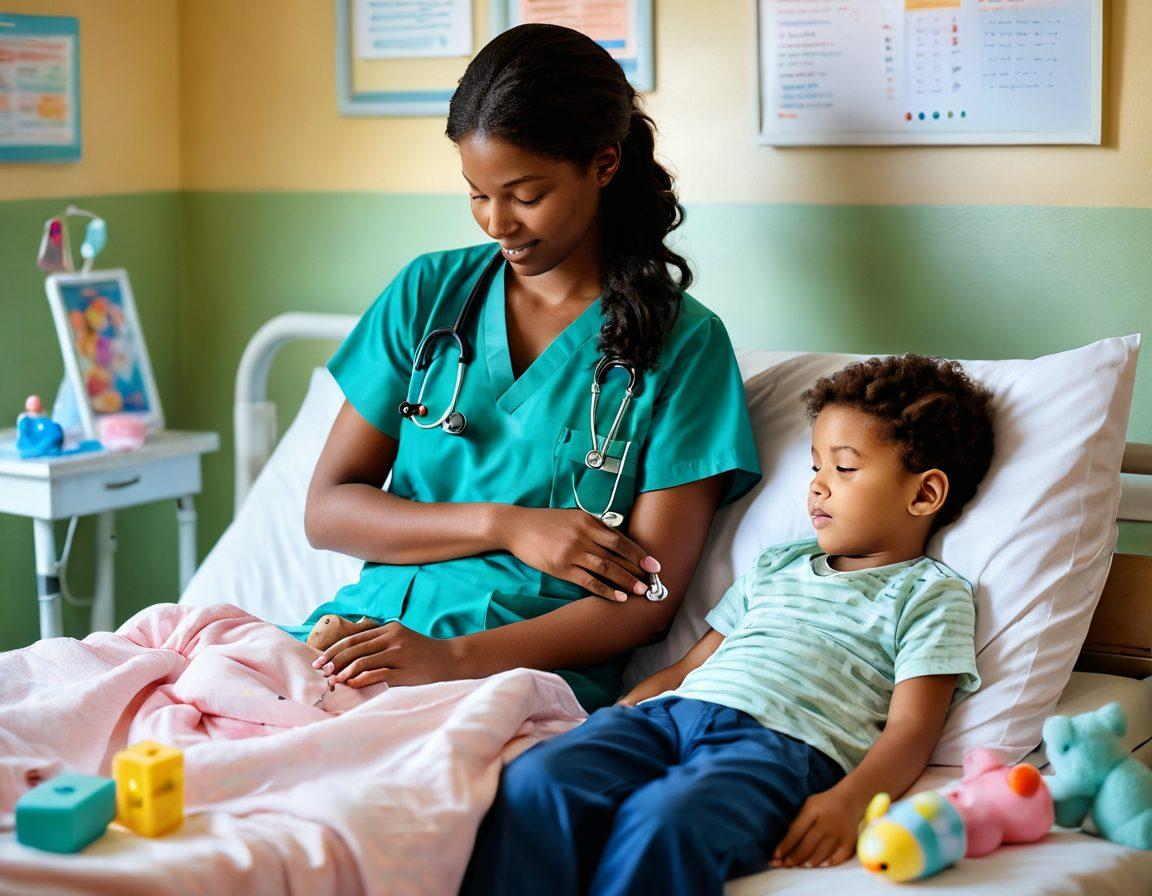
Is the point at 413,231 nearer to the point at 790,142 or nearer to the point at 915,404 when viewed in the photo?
the point at 790,142

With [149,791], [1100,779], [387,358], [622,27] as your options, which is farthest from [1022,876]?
[622,27]

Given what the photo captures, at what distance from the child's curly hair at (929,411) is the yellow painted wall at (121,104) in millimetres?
1707

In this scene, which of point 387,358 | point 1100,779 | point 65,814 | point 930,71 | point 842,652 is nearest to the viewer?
point 65,814

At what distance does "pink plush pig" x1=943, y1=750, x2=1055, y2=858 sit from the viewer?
1420 millimetres

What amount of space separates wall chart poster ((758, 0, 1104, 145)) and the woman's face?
52cm

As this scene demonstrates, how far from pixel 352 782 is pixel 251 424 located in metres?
1.41

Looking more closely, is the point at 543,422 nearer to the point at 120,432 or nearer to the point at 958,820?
the point at 958,820

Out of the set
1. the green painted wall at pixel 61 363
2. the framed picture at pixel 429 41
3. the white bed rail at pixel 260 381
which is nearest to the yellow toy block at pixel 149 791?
the white bed rail at pixel 260 381

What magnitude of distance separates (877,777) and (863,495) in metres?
0.34

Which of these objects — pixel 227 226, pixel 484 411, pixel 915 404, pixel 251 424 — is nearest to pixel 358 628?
pixel 484 411

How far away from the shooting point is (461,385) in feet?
6.32

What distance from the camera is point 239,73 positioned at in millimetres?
2908

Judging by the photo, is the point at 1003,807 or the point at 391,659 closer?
the point at 1003,807

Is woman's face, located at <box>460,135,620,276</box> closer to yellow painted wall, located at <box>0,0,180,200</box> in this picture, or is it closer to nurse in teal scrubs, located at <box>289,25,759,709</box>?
nurse in teal scrubs, located at <box>289,25,759,709</box>
